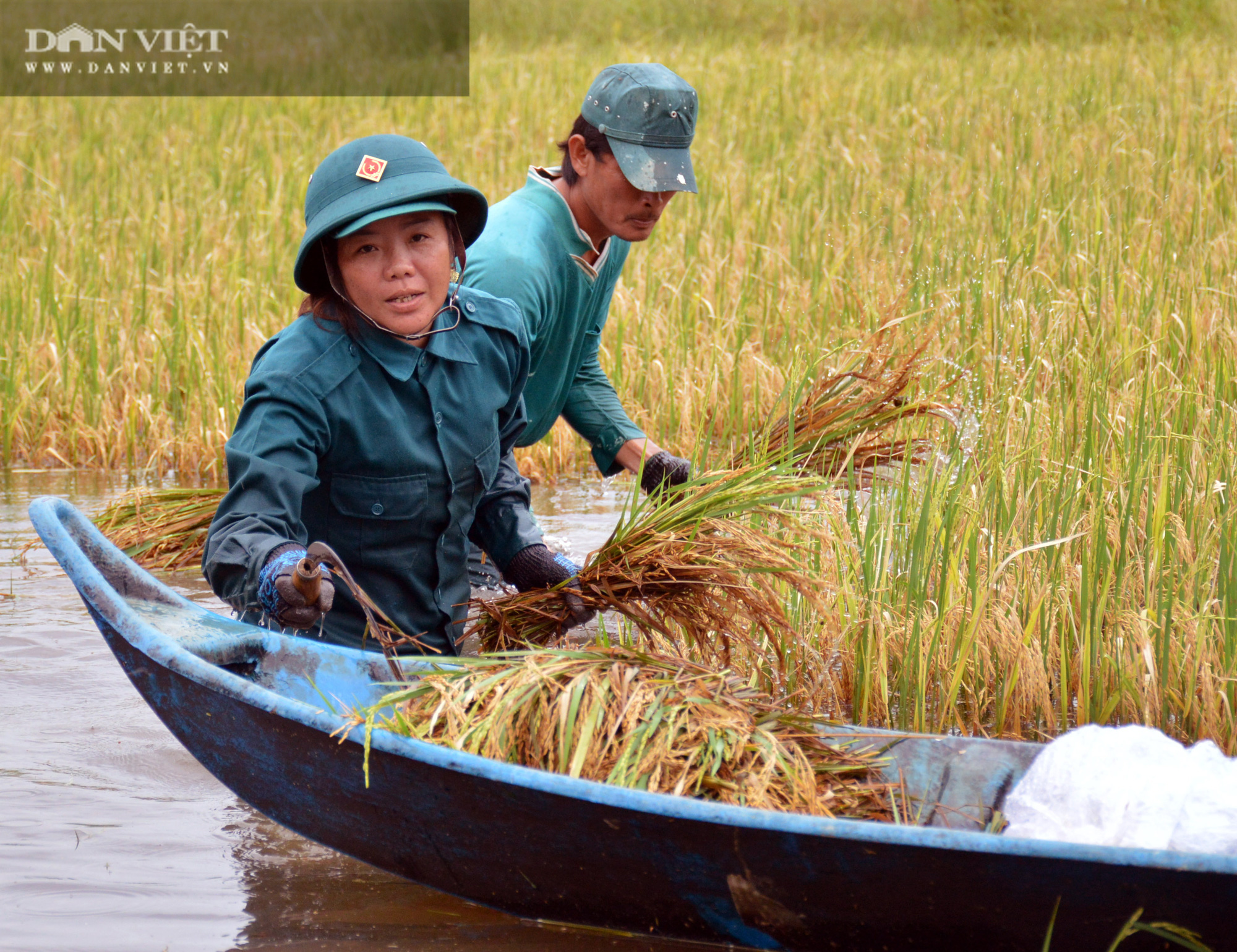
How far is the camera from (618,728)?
7.03ft

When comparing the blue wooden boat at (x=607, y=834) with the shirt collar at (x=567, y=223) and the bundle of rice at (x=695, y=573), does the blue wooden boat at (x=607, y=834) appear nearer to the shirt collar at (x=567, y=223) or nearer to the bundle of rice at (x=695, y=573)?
the bundle of rice at (x=695, y=573)

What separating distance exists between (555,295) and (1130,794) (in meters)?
1.73

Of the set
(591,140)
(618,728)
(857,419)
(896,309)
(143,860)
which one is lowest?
(143,860)

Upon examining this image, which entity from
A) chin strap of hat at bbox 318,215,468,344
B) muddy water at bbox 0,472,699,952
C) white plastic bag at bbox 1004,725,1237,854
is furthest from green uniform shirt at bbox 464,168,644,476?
white plastic bag at bbox 1004,725,1237,854

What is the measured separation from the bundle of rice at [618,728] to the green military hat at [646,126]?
129 cm

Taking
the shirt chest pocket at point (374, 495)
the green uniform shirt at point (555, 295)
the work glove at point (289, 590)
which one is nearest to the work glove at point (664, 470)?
the green uniform shirt at point (555, 295)

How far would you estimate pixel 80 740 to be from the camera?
128 inches

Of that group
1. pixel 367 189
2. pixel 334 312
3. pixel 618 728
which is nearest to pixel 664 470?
pixel 334 312

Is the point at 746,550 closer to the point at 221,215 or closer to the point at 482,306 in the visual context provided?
the point at 482,306

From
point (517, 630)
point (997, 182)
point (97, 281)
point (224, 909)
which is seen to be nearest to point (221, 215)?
point (97, 281)

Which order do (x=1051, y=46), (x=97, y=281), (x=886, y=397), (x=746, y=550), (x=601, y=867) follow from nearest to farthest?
(x=601, y=867)
(x=746, y=550)
(x=886, y=397)
(x=97, y=281)
(x=1051, y=46)

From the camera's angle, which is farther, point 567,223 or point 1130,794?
point 567,223

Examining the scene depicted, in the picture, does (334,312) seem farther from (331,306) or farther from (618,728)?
(618,728)

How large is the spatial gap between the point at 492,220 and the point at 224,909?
163 cm
